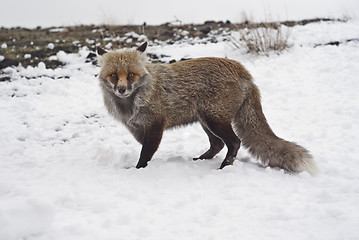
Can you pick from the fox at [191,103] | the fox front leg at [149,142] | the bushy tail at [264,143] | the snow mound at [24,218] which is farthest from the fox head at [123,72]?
the snow mound at [24,218]

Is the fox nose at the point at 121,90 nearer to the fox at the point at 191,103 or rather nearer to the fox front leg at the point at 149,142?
the fox at the point at 191,103

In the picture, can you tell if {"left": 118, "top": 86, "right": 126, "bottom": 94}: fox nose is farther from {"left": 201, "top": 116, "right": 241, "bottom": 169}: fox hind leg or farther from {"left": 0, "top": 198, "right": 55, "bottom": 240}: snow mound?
{"left": 0, "top": 198, "right": 55, "bottom": 240}: snow mound

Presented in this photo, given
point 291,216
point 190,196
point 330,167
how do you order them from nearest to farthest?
point 291,216 → point 190,196 → point 330,167

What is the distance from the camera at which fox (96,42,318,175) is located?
14.8 feet

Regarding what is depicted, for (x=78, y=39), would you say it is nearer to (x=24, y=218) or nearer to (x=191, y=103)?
(x=191, y=103)

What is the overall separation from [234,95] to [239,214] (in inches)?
80.7

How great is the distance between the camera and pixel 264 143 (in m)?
4.57

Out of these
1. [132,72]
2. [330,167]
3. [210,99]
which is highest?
[132,72]

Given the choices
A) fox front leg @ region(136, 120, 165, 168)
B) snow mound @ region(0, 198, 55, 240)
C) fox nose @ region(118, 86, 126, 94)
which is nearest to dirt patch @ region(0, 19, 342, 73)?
fox front leg @ region(136, 120, 165, 168)

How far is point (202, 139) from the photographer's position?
20.1ft

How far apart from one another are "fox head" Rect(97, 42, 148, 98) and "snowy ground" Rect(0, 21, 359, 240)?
1092 mm

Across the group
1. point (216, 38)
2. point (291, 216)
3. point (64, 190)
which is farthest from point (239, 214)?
point (216, 38)

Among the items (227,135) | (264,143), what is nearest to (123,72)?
(227,135)

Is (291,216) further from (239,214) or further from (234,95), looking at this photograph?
(234,95)
